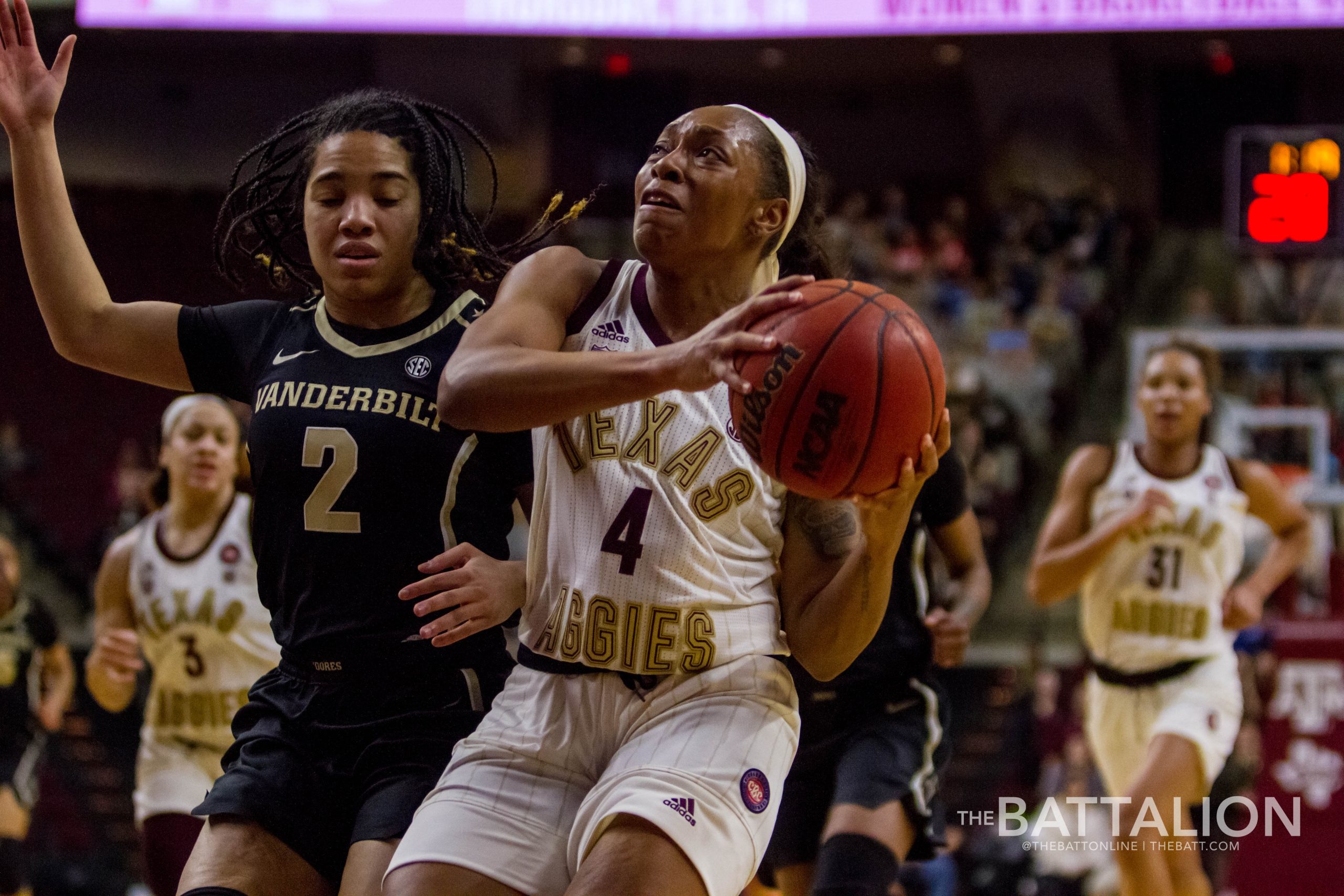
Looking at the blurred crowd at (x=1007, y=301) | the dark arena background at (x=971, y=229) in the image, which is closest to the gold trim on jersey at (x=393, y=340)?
the dark arena background at (x=971, y=229)

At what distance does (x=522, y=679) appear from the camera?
2.77 meters

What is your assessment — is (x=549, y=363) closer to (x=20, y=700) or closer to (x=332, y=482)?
(x=332, y=482)

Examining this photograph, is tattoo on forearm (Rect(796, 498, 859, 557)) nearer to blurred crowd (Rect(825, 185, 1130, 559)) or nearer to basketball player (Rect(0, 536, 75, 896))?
basketball player (Rect(0, 536, 75, 896))

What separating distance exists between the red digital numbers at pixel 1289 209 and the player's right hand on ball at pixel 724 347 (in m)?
8.64

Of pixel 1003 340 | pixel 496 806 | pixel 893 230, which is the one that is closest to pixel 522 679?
pixel 496 806

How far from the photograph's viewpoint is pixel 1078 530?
6.21 m

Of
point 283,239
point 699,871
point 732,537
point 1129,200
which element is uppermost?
point 1129,200

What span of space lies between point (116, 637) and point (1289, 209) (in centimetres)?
823

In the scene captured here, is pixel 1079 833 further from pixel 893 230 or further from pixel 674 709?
pixel 893 230

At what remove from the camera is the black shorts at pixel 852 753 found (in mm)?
4352

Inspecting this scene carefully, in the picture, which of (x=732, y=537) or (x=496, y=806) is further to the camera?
(x=732, y=537)

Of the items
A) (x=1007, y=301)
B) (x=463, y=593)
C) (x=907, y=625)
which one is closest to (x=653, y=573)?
(x=463, y=593)

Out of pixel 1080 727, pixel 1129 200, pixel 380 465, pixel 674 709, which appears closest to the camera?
pixel 674 709

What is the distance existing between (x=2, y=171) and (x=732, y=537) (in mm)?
15672
